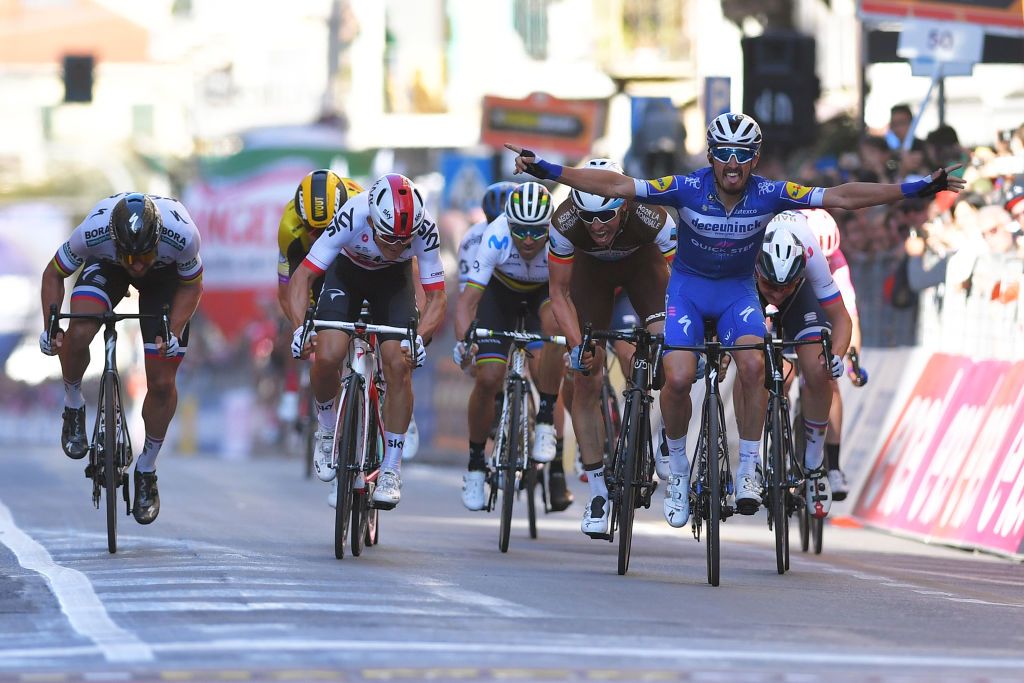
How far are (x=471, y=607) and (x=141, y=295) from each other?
3.84m

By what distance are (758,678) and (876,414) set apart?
9791mm

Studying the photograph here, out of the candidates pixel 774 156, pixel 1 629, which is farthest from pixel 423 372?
pixel 1 629

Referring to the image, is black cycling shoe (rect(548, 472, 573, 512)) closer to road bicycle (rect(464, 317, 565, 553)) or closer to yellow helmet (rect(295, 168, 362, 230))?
road bicycle (rect(464, 317, 565, 553))

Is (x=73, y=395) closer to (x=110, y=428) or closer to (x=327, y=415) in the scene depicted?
(x=110, y=428)

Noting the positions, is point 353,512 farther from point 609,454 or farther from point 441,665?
point 441,665

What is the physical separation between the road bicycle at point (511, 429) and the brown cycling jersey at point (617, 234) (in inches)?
35.3

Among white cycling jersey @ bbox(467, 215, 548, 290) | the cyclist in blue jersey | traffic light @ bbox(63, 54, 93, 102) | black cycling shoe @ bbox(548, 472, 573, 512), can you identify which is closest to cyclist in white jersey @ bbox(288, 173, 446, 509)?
white cycling jersey @ bbox(467, 215, 548, 290)

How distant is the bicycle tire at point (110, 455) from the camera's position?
1227cm

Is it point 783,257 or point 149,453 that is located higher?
point 783,257

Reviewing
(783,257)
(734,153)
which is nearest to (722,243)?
(734,153)

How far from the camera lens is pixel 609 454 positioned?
45.8ft

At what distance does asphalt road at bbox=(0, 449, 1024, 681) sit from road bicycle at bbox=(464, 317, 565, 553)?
12.7 inches

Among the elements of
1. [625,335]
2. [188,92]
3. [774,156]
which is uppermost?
[188,92]

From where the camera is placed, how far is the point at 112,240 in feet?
40.8
